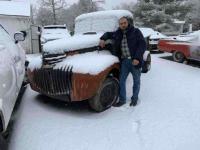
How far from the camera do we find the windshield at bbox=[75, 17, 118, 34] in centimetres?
685

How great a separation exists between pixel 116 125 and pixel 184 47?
21.4 ft

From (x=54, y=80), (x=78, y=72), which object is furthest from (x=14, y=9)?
(x=78, y=72)

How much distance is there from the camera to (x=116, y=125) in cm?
471

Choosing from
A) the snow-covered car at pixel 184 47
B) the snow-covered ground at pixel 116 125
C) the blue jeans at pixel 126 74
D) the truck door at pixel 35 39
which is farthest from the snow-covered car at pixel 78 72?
the truck door at pixel 35 39

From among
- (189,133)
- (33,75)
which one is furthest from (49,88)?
(189,133)

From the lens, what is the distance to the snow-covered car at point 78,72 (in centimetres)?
492

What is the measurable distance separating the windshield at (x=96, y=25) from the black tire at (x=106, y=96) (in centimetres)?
178

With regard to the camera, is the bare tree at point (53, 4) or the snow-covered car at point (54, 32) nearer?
the snow-covered car at point (54, 32)

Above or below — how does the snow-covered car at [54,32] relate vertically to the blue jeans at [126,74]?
above

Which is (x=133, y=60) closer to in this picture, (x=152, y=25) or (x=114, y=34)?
(x=114, y=34)

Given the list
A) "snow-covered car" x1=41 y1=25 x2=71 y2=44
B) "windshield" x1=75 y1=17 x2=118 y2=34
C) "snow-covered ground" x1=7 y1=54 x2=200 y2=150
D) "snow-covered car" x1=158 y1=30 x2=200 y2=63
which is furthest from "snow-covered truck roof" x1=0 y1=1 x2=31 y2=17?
"snow-covered ground" x1=7 y1=54 x2=200 y2=150

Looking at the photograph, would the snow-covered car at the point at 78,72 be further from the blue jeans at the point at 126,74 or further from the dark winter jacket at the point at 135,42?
the dark winter jacket at the point at 135,42

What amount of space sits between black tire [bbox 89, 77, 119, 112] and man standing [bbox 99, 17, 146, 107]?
13cm

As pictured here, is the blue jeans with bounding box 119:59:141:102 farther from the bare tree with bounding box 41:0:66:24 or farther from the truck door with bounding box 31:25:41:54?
the bare tree with bounding box 41:0:66:24
